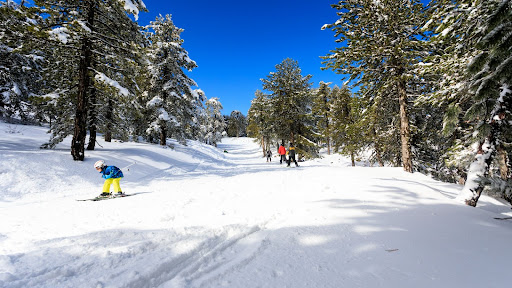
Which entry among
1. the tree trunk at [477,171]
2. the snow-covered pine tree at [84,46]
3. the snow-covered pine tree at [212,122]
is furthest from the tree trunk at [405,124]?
the snow-covered pine tree at [212,122]

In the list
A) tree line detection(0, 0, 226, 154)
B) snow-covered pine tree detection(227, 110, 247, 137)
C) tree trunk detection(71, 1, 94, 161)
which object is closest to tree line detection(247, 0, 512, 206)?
tree line detection(0, 0, 226, 154)

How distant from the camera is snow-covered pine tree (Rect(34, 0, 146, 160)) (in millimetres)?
8875

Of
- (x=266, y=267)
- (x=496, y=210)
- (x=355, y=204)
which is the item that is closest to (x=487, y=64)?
(x=496, y=210)

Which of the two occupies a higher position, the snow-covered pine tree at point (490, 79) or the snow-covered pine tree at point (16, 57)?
the snow-covered pine tree at point (16, 57)

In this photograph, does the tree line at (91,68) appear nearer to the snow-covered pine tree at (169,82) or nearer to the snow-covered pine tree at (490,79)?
the snow-covered pine tree at (169,82)

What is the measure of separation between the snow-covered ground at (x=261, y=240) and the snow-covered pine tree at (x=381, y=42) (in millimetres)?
5630

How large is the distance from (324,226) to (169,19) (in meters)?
22.9

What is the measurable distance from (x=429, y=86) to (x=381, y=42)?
3.48m

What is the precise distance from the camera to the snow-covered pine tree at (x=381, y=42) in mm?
9039

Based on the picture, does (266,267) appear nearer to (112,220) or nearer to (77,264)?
(77,264)

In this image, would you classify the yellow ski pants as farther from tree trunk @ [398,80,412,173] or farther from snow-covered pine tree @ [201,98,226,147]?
snow-covered pine tree @ [201,98,226,147]

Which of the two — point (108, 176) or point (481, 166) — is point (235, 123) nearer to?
point (108, 176)

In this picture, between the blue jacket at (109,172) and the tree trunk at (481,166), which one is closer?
the tree trunk at (481,166)

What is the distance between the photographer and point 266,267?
8.88 ft
